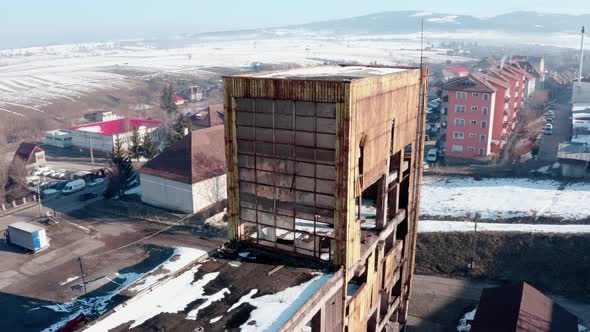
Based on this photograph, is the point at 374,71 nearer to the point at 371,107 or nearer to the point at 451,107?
the point at 371,107

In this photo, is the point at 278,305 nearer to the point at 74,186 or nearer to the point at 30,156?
the point at 74,186

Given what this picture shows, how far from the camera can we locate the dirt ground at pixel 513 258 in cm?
2733

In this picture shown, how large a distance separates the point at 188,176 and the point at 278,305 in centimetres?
2791

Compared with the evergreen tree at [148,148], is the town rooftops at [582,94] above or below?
above

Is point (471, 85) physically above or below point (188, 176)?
above

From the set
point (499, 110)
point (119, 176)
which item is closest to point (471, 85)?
point (499, 110)

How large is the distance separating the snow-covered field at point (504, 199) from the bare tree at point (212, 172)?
55.7ft

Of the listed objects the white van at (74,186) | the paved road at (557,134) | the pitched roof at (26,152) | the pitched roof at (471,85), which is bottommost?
the white van at (74,186)

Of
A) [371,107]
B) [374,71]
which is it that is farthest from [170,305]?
[374,71]

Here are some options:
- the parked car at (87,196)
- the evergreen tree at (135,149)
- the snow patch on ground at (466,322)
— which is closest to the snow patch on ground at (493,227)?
the snow patch on ground at (466,322)

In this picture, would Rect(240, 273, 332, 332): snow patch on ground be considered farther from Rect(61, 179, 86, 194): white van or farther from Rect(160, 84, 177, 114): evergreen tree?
Rect(160, 84, 177, 114): evergreen tree

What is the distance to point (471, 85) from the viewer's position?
163 ft

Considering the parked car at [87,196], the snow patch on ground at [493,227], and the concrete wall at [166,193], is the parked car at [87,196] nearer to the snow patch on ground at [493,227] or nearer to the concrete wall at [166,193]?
the concrete wall at [166,193]

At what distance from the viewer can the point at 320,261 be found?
13.7m
